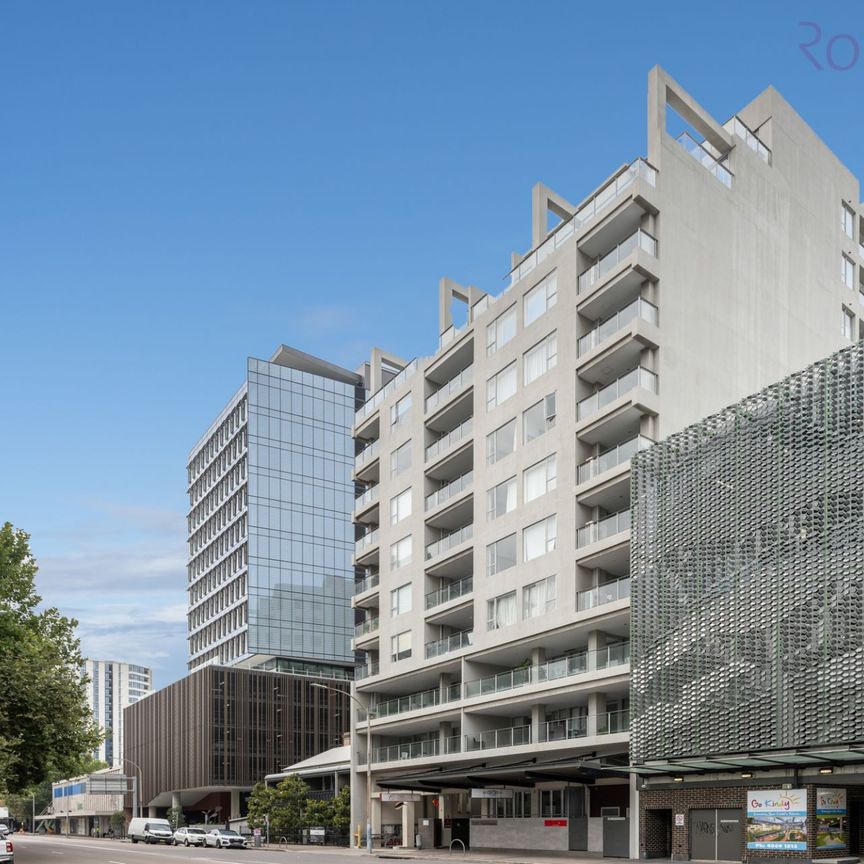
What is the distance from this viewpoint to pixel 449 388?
65.4 meters

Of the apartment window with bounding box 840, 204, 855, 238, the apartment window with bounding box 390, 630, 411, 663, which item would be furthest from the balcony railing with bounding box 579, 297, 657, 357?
the apartment window with bounding box 390, 630, 411, 663

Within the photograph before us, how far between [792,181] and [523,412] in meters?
18.6

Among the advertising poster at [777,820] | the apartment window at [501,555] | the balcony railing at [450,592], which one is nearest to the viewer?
the advertising poster at [777,820]

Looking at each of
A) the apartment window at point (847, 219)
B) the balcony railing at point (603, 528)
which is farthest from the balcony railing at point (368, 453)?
the apartment window at point (847, 219)

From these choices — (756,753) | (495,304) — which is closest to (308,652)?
(495,304)

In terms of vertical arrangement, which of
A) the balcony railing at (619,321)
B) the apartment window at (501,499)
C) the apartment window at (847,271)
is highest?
the apartment window at (847,271)

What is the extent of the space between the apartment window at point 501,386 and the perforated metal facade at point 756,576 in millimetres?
13516

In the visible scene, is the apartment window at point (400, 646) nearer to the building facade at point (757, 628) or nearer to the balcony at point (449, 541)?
the balcony at point (449, 541)

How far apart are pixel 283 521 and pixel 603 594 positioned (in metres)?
83.8

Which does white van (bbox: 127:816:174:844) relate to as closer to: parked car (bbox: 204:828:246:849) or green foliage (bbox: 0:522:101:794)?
parked car (bbox: 204:828:246:849)

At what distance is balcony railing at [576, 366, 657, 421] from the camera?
4922cm

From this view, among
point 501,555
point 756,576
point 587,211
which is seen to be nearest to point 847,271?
point 587,211

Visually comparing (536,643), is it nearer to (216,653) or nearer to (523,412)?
(523,412)

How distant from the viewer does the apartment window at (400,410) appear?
7075cm
